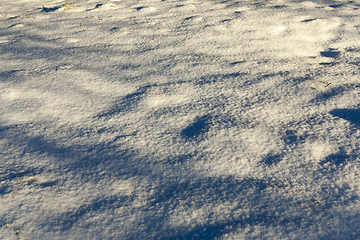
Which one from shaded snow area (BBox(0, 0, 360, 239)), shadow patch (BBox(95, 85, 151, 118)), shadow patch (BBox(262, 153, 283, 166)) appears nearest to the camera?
shaded snow area (BBox(0, 0, 360, 239))

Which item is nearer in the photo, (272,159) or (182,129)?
(272,159)

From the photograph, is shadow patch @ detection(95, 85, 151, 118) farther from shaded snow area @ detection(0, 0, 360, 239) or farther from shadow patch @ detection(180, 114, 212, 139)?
shadow patch @ detection(180, 114, 212, 139)

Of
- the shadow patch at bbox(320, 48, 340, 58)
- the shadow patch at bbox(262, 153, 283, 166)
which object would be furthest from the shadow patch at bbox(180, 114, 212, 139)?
the shadow patch at bbox(320, 48, 340, 58)

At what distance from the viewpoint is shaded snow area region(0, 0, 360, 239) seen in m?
0.92

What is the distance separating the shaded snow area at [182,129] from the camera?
917 millimetres

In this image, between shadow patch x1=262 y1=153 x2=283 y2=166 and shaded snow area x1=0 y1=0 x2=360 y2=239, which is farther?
shadow patch x1=262 y1=153 x2=283 y2=166

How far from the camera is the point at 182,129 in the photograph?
1.25 meters

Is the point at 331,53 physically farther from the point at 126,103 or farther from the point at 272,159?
the point at 126,103

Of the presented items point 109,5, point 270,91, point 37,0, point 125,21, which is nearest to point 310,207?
point 270,91

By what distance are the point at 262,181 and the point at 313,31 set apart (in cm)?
150

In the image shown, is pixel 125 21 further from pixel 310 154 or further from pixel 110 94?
pixel 310 154

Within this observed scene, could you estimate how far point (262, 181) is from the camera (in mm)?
1020

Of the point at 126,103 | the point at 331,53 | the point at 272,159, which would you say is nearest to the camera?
the point at 272,159

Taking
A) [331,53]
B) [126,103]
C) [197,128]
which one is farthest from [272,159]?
[331,53]
